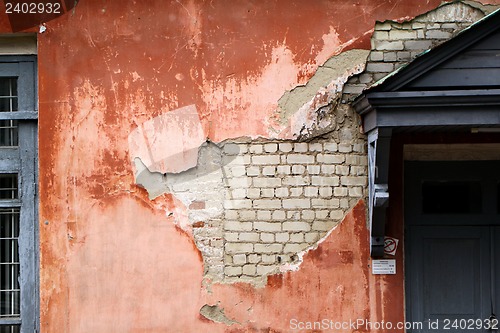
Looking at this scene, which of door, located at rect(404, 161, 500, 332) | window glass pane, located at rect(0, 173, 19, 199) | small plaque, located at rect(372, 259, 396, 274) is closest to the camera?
small plaque, located at rect(372, 259, 396, 274)

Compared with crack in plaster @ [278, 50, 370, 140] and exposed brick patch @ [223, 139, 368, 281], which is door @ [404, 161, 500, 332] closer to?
exposed brick patch @ [223, 139, 368, 281]

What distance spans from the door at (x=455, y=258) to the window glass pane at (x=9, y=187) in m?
3.22

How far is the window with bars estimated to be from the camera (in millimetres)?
5785

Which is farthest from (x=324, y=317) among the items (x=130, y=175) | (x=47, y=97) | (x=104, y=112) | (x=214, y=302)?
(x=47, y=97)

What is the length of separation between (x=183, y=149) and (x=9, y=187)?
1.50m

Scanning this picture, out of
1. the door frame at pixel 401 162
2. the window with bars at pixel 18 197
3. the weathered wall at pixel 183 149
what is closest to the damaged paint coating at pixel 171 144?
the weathered wall at pixel 183 149

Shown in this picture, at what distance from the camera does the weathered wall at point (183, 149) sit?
5.65 metres

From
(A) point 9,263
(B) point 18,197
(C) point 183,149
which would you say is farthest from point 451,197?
(A) point 9,263

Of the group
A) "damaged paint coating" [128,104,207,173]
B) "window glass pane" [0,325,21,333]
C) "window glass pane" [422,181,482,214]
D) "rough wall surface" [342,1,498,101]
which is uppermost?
"rough wall surface" [342,1,498,101]

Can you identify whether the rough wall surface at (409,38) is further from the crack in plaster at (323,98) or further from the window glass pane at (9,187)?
the window glass pane at (9,187)

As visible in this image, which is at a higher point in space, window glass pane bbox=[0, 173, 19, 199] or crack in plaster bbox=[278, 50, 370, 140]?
crack in plaster bbox=[278, 50, 370, 140]

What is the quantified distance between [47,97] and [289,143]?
1.98 metres

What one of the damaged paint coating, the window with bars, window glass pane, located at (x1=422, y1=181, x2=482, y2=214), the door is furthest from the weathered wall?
window glass pane, located at (x1=422, y1=181, x2=482, y2=214)

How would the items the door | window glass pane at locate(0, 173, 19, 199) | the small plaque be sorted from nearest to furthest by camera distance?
the small plaque → the door → window glass pane at locate(0, 173, 19, 199)
